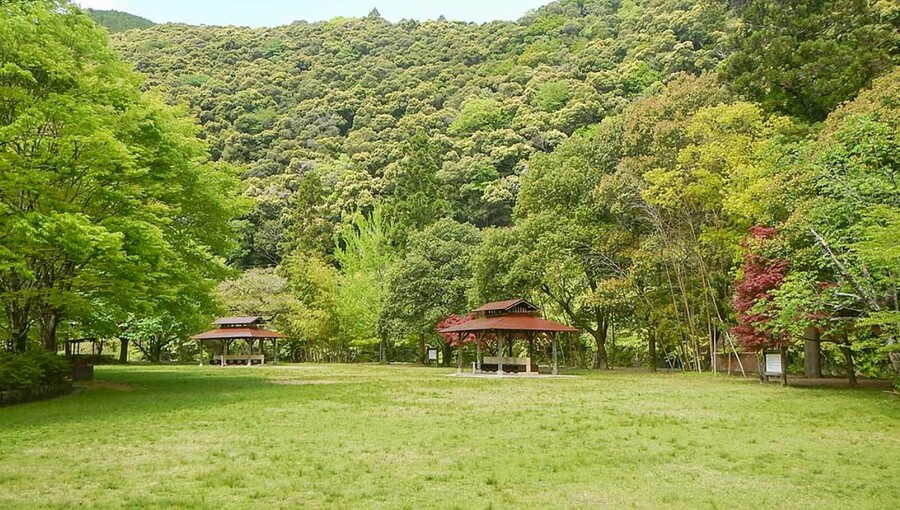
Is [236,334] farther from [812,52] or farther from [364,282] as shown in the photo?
[812,52]

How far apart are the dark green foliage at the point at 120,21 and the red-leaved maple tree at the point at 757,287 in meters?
107

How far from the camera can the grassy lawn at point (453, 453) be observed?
19.3 ft

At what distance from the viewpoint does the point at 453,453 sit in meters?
Answer: 7.93

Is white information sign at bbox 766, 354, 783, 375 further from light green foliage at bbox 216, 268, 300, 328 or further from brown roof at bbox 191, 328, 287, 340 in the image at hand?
light green foliage at bbox 216, 268, 300, 328

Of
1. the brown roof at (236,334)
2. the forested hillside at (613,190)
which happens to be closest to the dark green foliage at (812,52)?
the forested hillside at (613,190)

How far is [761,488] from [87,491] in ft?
19.9

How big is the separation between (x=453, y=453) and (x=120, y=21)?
409ft

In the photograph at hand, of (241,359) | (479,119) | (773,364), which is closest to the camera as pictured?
(773,364)

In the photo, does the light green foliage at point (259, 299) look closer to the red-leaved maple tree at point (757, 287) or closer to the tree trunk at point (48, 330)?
the tree trunk at point (48, 330)

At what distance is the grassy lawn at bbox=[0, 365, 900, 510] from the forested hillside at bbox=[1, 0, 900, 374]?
4.37 metres

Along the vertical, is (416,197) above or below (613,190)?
above

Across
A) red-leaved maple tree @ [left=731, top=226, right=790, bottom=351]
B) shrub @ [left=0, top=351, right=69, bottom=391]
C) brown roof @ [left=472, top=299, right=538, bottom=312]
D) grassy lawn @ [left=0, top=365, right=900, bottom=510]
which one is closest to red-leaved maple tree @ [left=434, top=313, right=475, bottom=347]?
brown roof @ [left=472, top=299, right=538, bottom=312]

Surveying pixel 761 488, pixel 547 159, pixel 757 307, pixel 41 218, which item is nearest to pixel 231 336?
pixel 547 159

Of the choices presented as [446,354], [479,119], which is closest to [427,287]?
[446,354]
